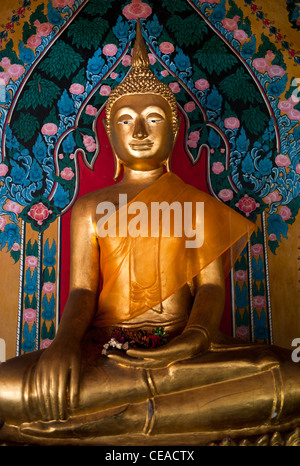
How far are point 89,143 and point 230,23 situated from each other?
1.25 metres

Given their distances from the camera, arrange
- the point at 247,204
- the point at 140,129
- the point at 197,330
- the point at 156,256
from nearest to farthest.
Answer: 1. the point at 197,330
2. the point at 156,256
3. the point at 140,129
4. the point at 247,204

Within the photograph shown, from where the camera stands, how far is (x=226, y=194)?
150 inches

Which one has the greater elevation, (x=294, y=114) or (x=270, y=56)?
(x=270, y=56)

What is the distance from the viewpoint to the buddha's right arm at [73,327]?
2289 millimetres

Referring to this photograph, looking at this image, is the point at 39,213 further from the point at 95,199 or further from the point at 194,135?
the point at 194,135

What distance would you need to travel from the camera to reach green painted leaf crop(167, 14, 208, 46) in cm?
400

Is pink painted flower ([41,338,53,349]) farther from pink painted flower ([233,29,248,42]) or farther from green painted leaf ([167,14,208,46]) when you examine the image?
pink painted flower ([233,29,248,42])

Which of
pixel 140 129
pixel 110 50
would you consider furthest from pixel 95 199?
pixel 110 50

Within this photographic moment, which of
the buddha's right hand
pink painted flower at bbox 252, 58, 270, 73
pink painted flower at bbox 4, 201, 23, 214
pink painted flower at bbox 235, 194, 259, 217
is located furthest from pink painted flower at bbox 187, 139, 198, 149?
the buddha's right hand

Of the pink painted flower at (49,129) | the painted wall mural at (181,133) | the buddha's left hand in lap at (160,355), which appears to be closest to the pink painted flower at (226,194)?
the painted wall mural at (181,133)

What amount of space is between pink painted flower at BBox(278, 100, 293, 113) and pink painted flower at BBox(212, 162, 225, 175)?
549 mm

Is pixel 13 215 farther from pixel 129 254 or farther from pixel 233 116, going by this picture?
pixel 233 116

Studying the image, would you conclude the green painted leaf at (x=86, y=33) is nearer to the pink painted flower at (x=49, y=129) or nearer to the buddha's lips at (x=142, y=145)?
the pink painted flower at (x=49, y=129)
